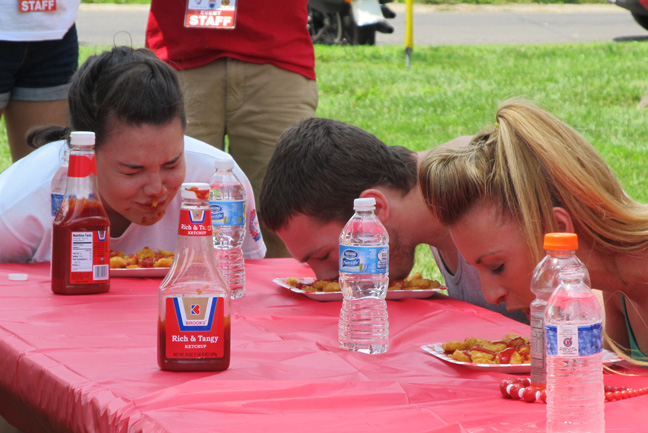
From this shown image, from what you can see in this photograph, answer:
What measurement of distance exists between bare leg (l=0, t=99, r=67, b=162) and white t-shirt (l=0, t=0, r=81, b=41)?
0.27m

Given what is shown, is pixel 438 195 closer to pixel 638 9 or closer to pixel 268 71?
pixel 268 71

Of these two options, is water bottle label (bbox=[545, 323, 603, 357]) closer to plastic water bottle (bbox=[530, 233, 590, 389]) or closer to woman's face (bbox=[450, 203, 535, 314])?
plastic water bottle (bbox=[530, 233, 590, 389])

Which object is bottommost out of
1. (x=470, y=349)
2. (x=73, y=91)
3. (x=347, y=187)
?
(x=470, y=349)

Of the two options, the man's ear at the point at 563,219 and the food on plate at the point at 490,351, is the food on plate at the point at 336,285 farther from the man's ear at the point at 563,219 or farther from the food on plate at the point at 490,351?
the man's ear at the point at 563,219

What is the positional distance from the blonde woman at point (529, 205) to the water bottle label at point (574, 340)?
46 cm

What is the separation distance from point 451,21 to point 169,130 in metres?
13.5

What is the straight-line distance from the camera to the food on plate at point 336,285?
2580 millimetres

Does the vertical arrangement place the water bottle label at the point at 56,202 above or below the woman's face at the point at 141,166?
below

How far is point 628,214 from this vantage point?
6.10 ft

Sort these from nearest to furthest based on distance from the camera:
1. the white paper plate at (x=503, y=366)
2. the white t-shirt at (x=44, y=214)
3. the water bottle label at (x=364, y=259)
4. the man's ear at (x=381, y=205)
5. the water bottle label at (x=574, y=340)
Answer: the water bottle label at (x=574, y=340), the white paper plate at (x=503, y=366), the water bottle label at (x=364, y=259), the man's ear at (x=381, y=205), the white t-shirt at (x=44, y=214)

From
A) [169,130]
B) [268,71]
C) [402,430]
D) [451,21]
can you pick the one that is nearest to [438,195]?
[402,430]

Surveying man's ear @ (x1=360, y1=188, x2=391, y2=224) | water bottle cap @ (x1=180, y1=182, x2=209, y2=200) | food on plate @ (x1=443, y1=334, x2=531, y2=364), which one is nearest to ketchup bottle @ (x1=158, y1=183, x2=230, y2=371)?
water bottle cap @ (x1=180, y1=182, x2=209, y2=200)

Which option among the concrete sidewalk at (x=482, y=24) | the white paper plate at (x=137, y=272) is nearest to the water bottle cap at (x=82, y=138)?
the white paper plate at (x=137, y=272)

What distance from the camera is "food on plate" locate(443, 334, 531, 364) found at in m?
1.90
